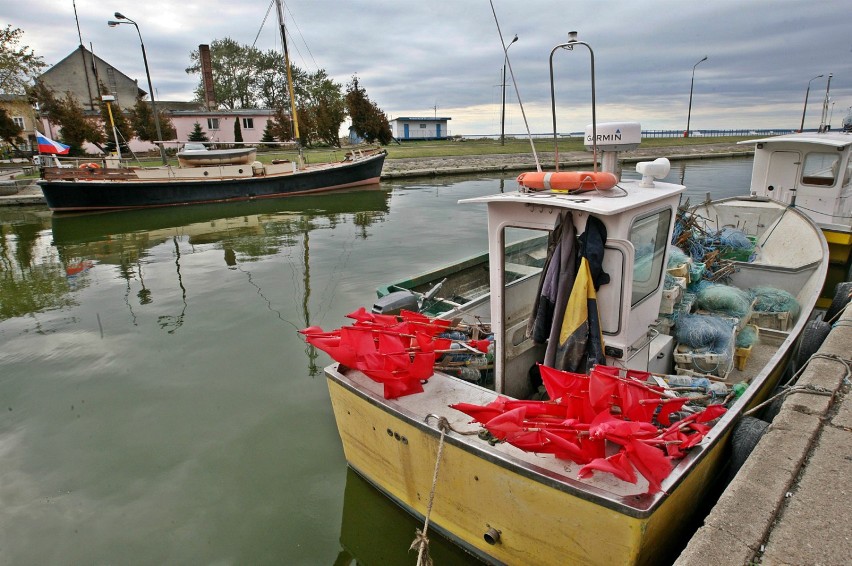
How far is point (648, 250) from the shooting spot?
381cm

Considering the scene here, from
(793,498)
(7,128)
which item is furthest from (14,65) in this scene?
(793,498)

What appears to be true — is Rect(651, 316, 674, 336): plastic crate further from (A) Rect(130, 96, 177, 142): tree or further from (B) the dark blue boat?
(A) Rect(130, 96, 177, 142): tree

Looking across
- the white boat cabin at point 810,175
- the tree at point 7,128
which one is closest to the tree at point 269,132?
the tree at point 7,128

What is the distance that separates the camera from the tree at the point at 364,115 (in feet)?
139

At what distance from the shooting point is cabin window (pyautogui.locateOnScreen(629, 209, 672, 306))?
359cm

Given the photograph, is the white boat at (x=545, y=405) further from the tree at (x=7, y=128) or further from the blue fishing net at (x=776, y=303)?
the tree at (x=7, y=128)

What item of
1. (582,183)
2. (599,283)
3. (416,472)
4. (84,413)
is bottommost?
(84,413)

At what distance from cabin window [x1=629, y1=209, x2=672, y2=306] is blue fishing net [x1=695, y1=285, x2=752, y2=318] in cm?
180

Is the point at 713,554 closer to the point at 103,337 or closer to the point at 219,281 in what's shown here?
the point at 103,337

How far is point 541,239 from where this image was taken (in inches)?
164

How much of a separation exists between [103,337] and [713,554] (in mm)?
8838

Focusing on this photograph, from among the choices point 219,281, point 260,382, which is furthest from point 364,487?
point 219,281

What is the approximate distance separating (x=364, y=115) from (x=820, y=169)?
3671 cm

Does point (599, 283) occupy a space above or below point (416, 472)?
above
